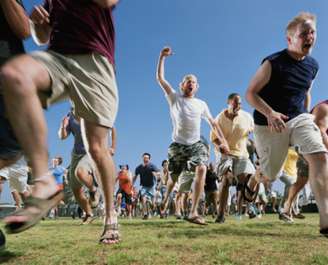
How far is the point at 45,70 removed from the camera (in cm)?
268

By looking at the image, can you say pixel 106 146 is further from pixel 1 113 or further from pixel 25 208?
pixel 25 208

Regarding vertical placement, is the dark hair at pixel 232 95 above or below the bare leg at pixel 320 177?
above

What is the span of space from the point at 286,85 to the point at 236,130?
3.12 metres

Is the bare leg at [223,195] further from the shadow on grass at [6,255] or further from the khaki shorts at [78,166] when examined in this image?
the shadow on grass at [6,255]

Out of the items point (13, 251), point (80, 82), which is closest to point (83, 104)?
point (80, 82)

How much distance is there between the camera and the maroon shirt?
10.3ft

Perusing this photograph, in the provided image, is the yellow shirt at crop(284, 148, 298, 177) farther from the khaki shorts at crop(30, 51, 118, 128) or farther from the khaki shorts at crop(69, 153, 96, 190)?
the khaki shorts at crop(30, 51, 118, 128)

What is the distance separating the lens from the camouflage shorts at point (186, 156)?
282 inches

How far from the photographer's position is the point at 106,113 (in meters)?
3.23

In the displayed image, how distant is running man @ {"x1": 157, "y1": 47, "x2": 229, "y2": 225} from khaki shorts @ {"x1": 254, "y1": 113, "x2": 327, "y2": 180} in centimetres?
201

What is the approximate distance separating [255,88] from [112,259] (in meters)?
2.67

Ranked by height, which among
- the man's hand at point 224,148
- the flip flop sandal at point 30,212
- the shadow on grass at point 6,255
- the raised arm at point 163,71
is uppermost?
the raised arm at point 163,71

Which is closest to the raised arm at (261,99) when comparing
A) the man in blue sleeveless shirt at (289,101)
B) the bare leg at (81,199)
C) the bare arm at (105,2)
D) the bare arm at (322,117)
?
the man in blue sleeveless shirt at (289,101)

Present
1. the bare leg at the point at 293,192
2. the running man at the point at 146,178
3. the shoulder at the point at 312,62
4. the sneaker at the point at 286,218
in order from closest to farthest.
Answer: the shoulder at the point at 312,62 → the sneaker at the point at 286,218 → the bare leg at the point at 293,192 → the running man at the point at 146,178
